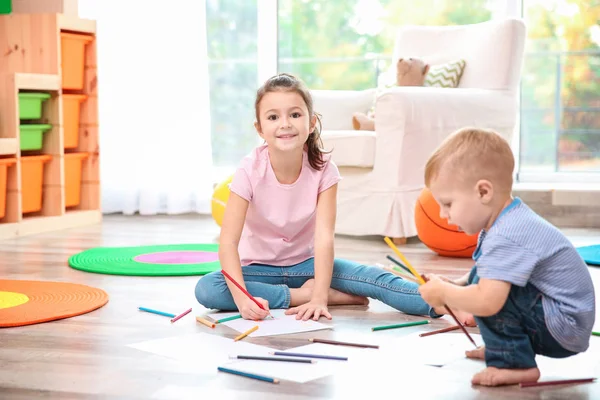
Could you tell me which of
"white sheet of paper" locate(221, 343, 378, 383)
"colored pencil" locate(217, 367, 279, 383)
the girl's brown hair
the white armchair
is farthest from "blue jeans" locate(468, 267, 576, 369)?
the white armchair

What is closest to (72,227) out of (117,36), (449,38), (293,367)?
(117,36)

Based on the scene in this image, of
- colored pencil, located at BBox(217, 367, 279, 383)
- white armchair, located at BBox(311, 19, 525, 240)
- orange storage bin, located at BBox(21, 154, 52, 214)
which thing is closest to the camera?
colored pencil, located at BBox(217, 367, 279, 383)

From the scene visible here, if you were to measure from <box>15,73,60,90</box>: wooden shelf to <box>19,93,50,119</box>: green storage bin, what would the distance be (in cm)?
4

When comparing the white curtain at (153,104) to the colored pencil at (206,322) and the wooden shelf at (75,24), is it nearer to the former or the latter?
the wooden shelf at (75,24)

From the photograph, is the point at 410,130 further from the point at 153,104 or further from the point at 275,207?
the point at 153,104

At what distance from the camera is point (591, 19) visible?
14.0 ft

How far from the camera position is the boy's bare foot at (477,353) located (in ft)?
4.93

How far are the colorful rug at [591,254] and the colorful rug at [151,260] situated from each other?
1119mm

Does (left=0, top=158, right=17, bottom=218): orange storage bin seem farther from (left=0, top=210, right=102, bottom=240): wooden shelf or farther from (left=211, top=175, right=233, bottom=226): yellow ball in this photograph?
(left=211, top=175, right=233, bottom=226): yellow ball

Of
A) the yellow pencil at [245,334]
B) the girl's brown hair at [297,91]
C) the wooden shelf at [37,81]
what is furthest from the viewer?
the wooden shelf at [37,81]

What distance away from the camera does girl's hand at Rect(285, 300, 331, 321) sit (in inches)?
71.5

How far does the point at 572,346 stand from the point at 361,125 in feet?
6.67

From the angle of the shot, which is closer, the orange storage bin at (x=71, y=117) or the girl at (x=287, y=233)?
the girl at (x=287, y=233)

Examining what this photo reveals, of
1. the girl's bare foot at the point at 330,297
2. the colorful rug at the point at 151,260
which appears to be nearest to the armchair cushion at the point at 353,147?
the colorful rug at the point at 151,260
